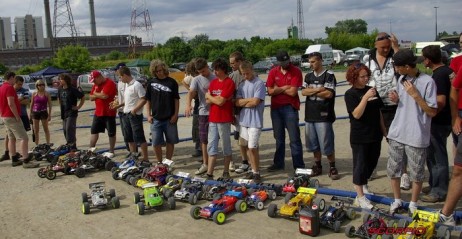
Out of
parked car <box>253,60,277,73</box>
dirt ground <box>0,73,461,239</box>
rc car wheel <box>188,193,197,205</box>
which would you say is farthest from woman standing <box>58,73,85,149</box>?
parked car <box>253,60,277,73</box>

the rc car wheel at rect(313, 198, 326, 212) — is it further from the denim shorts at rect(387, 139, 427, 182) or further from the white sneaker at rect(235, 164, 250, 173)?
the white sneaker at rect(235, 164, 250, 173)

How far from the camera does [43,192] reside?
769 cm

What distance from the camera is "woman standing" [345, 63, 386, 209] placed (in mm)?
5746

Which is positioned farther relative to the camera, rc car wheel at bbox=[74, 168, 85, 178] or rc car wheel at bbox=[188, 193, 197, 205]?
rc car wheel at bbox=[74, 168, 85, 178]

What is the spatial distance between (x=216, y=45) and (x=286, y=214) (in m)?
60.4

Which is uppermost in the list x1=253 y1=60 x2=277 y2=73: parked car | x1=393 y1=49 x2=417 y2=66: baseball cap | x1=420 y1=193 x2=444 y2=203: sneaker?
x1=253 y1=60 x2=277 y2=73: parked car

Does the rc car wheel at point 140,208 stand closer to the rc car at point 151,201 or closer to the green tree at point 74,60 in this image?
the rc car at point 151,201

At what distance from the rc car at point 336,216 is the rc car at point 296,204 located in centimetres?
20

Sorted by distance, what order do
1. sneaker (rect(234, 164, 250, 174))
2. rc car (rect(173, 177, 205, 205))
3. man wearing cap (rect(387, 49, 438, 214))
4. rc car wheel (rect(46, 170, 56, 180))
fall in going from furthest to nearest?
rc car wheel (rect(46, 170, 56, 180)) < sneaker (rect(234, 164, 250, 174)) < rc car (rect(173, 177, 205, 205)) < man wearing cap (rect(387, 49, 438, 214))

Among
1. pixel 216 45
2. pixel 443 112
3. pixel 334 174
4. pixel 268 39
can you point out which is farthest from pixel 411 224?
pixel 268 39

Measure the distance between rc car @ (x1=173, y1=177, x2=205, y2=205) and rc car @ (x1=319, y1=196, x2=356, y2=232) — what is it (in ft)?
→ 6.40

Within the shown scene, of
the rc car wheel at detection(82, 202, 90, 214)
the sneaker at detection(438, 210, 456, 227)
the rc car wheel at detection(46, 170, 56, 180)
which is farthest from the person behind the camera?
the rc car wheel at detection(46, 170, 56, 180)

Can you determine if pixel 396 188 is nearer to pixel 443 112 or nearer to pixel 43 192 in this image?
pixel 443 112

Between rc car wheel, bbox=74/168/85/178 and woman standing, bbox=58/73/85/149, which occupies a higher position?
woman standing, bbox=58/73/85/149
